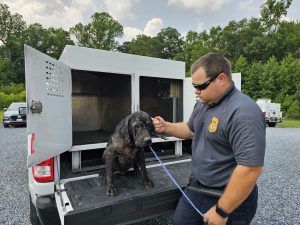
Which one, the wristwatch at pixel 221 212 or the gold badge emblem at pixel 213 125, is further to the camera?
the gold badge emblem at pixel 213 125

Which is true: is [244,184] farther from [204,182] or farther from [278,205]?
[278,205]

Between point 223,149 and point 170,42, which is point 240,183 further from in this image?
point 170,42

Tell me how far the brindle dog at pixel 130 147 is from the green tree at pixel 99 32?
179 feet

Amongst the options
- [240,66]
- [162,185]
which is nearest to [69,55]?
[162,185]

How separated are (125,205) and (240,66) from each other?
40130 millimetres

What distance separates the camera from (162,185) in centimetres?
298

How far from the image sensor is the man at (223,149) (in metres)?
1.71

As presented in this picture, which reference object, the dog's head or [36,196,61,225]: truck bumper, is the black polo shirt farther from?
[36,196,61,225]: truck bumper

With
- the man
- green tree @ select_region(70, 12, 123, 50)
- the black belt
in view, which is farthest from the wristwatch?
green tree @ select_region(70, 12, 123, 50)

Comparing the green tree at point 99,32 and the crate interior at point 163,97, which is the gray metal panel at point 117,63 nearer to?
the crate interior at point 163,97

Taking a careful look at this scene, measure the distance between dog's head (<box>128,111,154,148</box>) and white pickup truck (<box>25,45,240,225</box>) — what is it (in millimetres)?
548

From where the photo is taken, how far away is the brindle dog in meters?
2.75

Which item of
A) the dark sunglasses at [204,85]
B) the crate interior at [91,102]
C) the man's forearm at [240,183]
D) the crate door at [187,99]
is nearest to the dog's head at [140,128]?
the dark sunglasses at [204,85]

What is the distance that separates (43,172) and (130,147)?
38.3 inches
